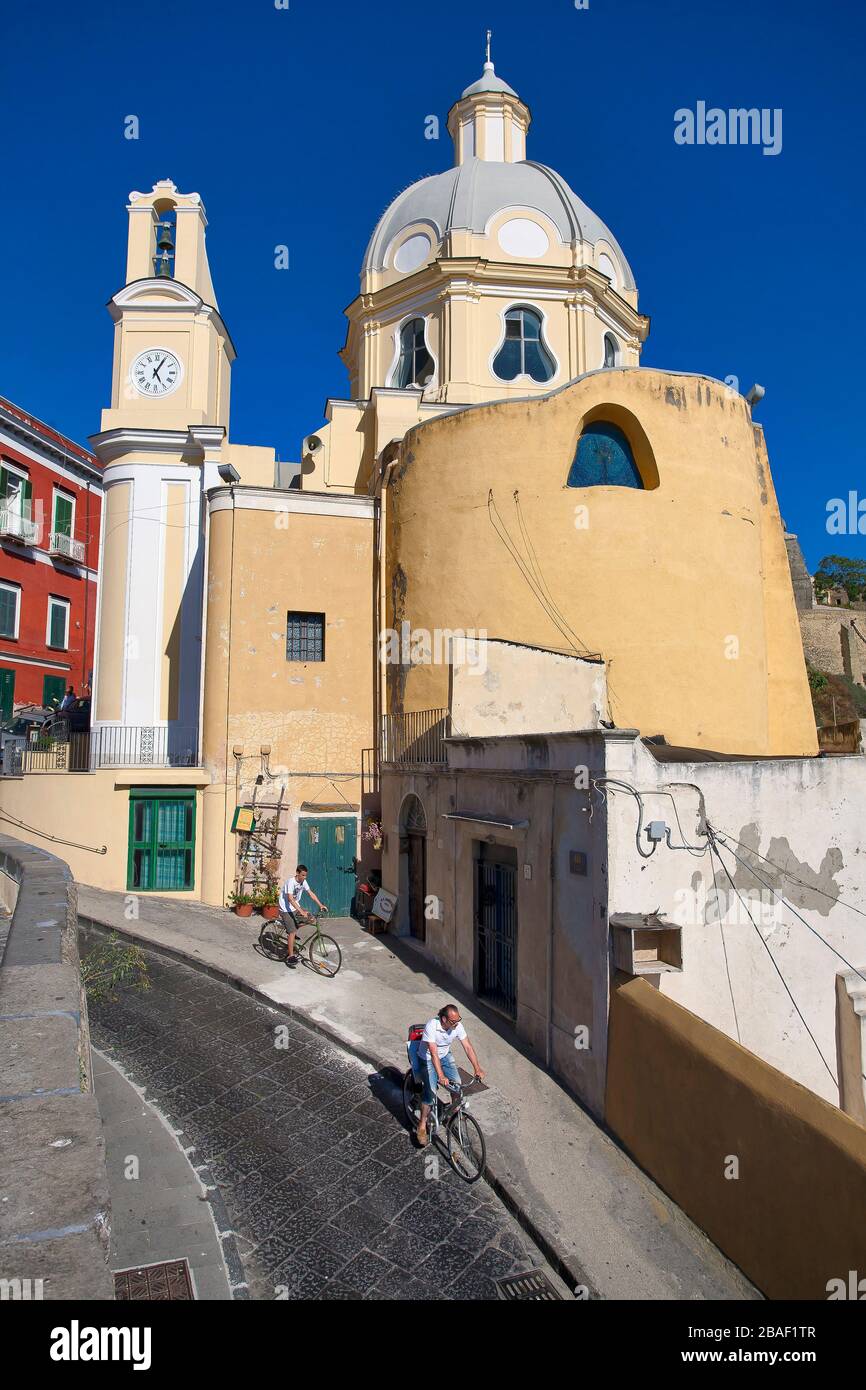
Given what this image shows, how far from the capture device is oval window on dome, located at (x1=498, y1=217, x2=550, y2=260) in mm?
21656

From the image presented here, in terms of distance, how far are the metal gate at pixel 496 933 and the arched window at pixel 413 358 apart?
15018mm

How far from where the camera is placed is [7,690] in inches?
987

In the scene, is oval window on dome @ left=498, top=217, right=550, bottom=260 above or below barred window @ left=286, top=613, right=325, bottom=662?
above

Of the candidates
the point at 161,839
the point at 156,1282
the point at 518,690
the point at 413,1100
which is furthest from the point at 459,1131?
the point at 161,839

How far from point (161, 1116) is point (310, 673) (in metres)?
10.6

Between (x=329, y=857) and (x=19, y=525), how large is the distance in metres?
16.2

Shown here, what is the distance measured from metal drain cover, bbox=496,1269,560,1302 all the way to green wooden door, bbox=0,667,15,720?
22.9 metres

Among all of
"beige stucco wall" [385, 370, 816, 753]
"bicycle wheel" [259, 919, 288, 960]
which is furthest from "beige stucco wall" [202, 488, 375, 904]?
"bicycle wheel" [259, 919, 288, 960]

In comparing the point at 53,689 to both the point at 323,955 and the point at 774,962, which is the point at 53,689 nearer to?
the point at 323,955

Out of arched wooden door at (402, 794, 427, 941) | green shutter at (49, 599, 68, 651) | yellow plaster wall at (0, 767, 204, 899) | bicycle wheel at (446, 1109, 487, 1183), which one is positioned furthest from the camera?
green shutter at (49, 599, 68, 651)

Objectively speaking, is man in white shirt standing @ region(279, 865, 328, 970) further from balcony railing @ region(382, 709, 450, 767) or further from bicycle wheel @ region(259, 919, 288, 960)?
balcony railing @ region(382, 709, 450, 767)
